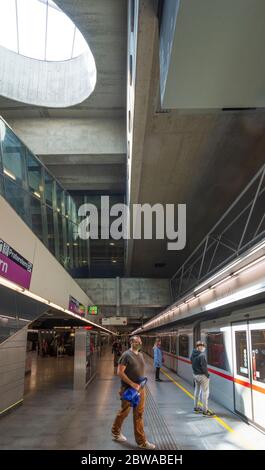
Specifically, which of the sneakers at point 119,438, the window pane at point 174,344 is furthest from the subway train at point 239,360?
the window pane at point 174,344

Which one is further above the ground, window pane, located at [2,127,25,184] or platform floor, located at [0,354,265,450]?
window pane, located at [2,127,25,184]

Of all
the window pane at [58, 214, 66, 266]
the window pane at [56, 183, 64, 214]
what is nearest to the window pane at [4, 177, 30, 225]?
the window pane at [56, 183, 64, 214]

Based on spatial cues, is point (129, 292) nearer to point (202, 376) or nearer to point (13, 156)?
point (202, 376)

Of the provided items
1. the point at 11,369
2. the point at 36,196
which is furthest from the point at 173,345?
the point at 36,196

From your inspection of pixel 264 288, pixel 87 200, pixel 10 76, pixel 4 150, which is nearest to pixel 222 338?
pixel 264 288

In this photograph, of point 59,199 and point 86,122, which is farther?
point 86,122

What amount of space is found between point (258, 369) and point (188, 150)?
15.8 ft

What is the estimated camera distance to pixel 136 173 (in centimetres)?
957

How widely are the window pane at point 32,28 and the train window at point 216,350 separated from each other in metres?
12.7

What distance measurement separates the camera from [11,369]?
853cm

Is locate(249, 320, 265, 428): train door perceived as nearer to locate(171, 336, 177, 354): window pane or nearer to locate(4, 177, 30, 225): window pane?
locate(4, 177, 30, 225): window pane

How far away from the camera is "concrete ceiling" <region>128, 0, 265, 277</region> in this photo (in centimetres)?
633

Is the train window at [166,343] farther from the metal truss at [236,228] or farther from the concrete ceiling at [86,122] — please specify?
the concrete ceiling at [86,122]

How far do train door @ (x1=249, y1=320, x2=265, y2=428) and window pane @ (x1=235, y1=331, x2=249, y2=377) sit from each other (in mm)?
354
